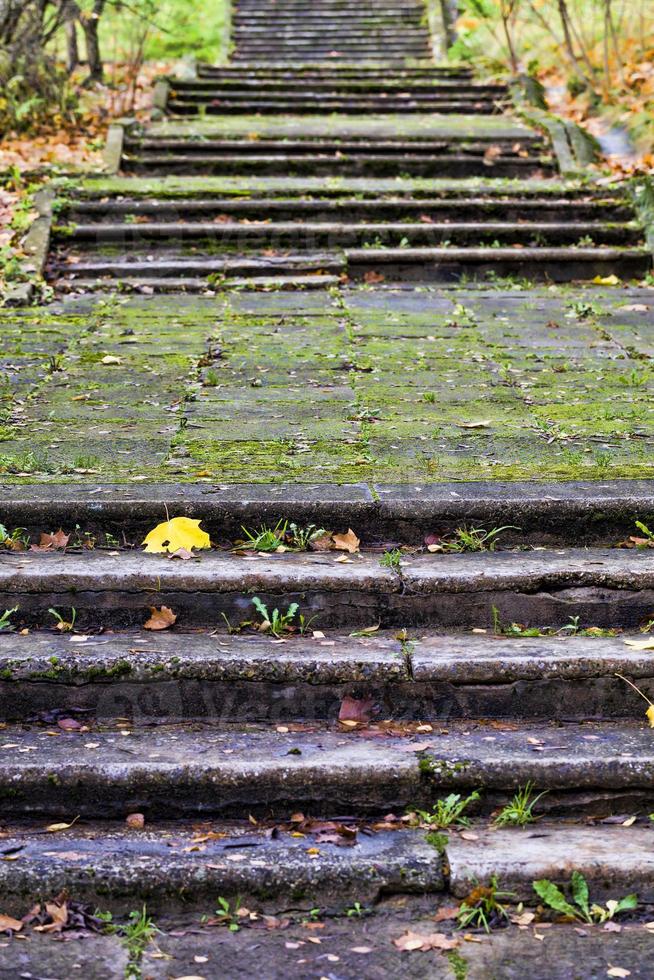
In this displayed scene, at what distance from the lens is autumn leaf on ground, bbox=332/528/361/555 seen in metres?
3.60

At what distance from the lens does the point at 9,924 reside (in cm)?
245

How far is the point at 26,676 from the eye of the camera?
3.04 meters

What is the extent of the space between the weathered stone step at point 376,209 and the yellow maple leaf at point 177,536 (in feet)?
16.8

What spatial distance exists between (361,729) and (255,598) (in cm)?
54

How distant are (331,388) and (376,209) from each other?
3.67 metres

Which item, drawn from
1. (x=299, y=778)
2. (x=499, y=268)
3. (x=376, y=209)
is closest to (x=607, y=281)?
(x=499, y=268)

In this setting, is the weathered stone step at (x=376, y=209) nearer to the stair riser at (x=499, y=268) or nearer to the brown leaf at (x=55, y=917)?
the stair riser at (x=499, y=268)

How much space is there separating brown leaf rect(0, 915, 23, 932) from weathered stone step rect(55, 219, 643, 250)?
5997 millimetres

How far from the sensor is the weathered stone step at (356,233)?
7.73 m

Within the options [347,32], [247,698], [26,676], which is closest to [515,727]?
[247,698]

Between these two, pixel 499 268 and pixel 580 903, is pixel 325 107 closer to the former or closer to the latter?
pixel 499 268

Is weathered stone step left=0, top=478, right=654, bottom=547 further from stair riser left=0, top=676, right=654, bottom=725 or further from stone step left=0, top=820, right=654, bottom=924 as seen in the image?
stone step left=0, top=820, right=654, bottom=924

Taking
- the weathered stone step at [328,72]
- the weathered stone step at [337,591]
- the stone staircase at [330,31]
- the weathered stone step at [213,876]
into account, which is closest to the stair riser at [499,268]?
the weathered stone step at [337,591]

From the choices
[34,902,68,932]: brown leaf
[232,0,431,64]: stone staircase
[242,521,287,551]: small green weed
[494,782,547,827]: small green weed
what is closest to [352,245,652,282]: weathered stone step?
[242,521,287,551]: small green weed
